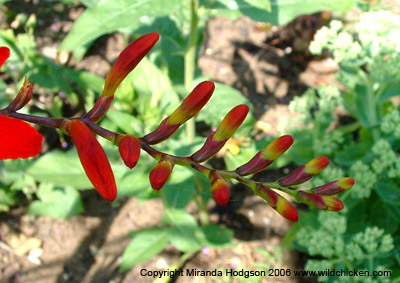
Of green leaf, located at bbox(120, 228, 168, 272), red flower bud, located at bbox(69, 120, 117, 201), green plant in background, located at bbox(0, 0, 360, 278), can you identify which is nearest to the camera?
red flower bud, located at bbox(69, 120, 117, 201)

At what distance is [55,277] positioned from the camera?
77.2 inches

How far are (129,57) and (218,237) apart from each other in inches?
53.2

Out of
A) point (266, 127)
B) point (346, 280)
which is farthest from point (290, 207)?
point (266, 127)

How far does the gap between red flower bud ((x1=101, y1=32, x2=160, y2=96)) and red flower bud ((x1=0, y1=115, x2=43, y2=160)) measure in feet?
0.44

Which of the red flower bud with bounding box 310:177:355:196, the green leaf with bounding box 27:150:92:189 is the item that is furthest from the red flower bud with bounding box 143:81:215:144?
the green leaf with bounding box 27:150:92:189

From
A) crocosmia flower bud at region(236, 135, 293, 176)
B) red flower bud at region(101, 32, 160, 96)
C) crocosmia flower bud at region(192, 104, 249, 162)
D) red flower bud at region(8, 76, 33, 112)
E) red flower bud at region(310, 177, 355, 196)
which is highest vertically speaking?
red flower bud at region(101, 32, 160, 96)

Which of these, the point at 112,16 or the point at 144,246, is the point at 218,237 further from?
the point at 112,16

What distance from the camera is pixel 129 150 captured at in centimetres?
54

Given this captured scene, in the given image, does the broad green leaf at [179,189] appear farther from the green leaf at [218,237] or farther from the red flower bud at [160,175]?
the red flower bud at [160,175]

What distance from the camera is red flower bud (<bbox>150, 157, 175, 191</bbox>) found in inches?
22.1

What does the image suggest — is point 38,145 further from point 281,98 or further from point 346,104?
point 281,98

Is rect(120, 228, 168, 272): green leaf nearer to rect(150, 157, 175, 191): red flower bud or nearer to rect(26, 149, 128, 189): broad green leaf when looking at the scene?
rect(26, 149, 128, 189): broad green leaf

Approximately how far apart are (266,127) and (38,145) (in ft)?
6.24

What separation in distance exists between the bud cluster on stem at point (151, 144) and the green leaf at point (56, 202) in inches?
56.5
